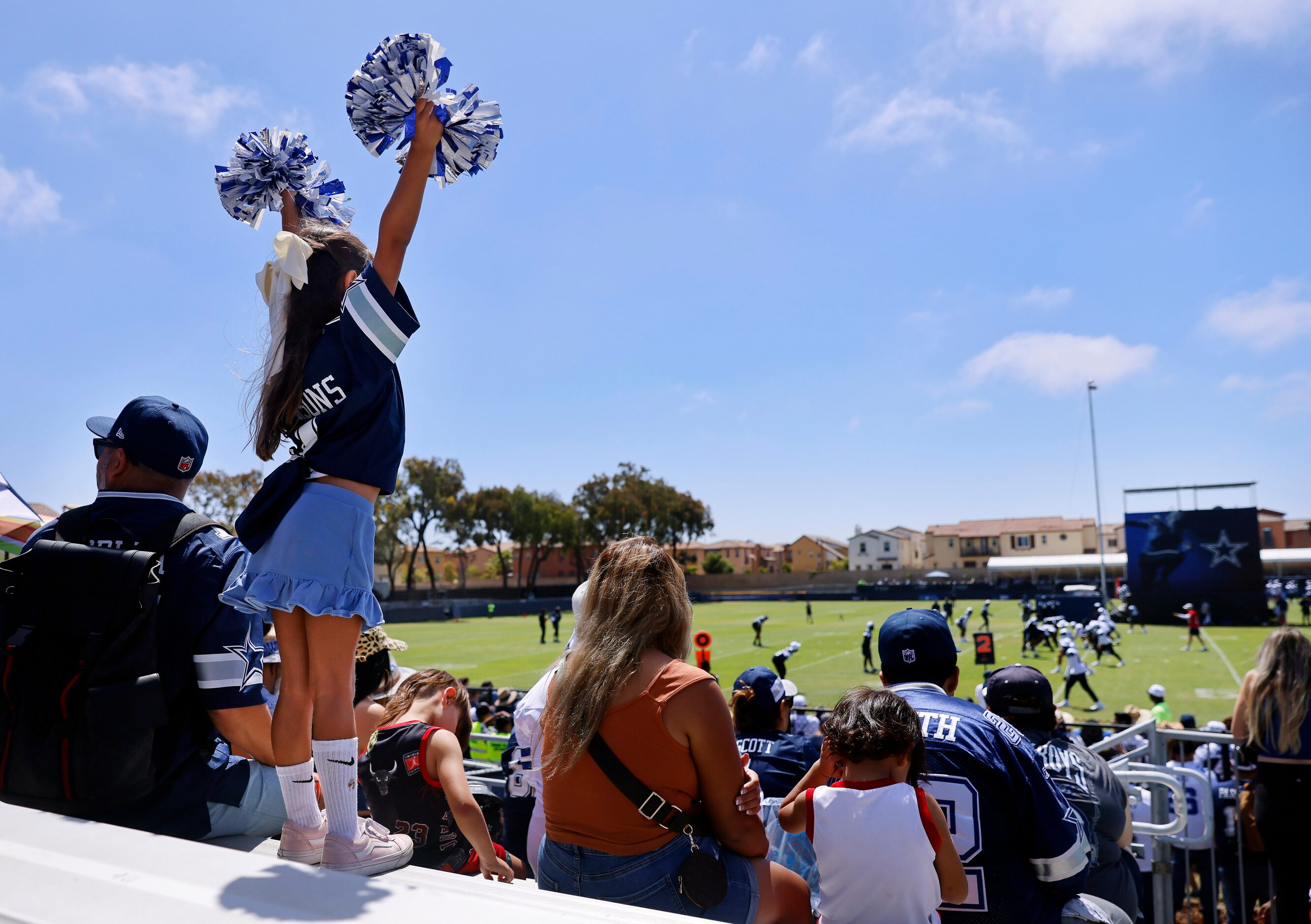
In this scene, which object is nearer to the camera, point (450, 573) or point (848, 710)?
point (848, 710)

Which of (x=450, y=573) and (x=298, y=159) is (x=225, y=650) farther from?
(x=450, y=573)

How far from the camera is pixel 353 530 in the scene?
2.01 metres

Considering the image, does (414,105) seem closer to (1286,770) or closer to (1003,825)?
(1003,825)

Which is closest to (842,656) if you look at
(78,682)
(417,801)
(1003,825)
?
(417,801)

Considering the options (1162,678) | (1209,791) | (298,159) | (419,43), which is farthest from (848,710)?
(1162,678)

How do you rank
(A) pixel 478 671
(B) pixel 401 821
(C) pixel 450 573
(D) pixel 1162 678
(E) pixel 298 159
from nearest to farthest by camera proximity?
(E) pixel 298 159 < (B) pixel 401 821 < (D) pixel 1162 678 < (A) pixel 478 671 < (C) pixel 450 573

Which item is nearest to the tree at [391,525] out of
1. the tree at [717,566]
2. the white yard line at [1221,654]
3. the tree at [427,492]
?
the tree at [427,492]

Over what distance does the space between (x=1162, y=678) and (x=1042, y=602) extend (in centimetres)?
1500

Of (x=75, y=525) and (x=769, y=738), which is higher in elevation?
(x=75, y=525)

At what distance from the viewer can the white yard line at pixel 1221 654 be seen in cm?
2012

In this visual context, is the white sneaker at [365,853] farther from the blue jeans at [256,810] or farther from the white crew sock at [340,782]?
the blue jeans at [256,810]

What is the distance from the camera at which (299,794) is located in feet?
6.50

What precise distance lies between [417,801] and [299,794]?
3.82ft

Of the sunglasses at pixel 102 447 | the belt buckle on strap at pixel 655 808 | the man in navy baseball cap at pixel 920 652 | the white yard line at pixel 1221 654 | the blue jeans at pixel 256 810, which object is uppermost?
the sunglasses at pixel 102 447
